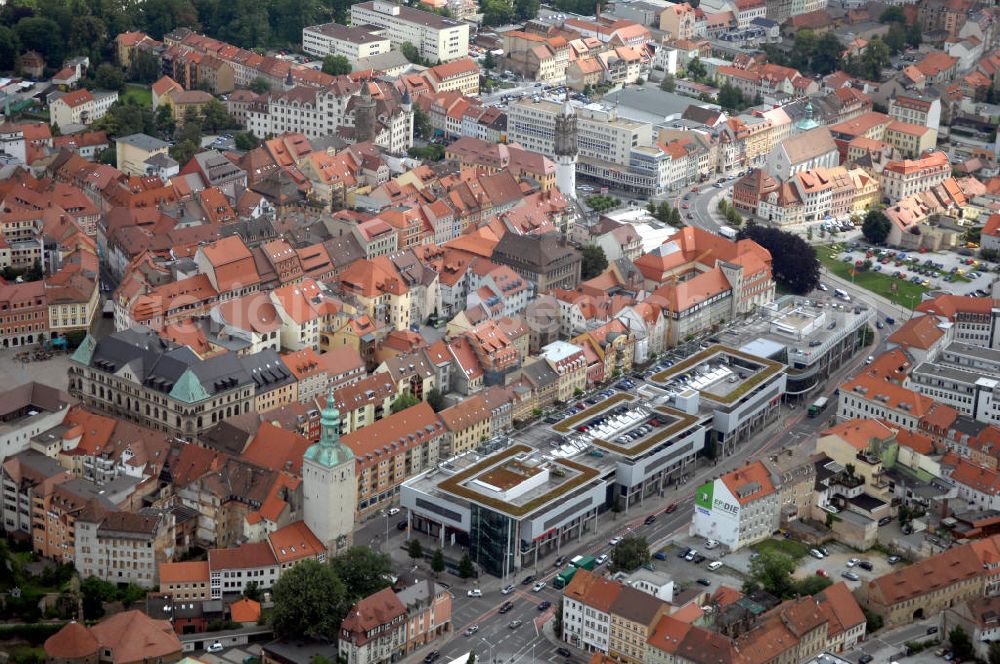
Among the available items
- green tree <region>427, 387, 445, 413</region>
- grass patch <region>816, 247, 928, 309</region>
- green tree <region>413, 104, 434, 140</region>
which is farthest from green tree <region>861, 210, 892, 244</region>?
green tree <region>427, 387, 445, 413</region>

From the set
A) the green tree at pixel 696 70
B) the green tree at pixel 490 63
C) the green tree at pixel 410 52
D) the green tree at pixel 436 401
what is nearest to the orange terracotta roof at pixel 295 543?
the green tree at pixel 436 401

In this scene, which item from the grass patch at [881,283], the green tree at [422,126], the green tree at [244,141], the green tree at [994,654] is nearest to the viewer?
the green tree at [994,654]

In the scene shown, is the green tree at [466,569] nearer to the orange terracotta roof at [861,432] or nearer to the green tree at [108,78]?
the orange terracotta roof at [861,432]

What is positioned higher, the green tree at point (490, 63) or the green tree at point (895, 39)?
the green tree at point (895, 39)

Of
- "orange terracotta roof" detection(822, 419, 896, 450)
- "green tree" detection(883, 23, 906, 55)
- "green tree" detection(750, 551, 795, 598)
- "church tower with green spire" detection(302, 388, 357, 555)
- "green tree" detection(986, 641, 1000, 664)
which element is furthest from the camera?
"green tree" detection(883, 23, 906, 55)

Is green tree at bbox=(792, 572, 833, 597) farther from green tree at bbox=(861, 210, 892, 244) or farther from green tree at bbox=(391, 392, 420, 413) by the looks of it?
green tree at bbox=(861, 210, 892, 244)

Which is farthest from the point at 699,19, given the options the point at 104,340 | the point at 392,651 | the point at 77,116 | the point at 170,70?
the point at 392,651
